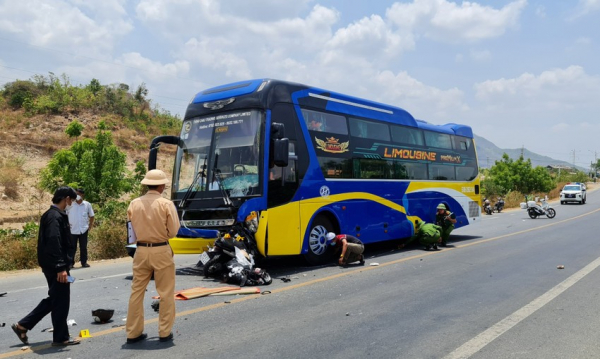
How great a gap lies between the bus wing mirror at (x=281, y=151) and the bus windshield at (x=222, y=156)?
428mm

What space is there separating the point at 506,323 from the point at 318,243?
4.79m

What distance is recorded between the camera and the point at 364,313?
251 inches

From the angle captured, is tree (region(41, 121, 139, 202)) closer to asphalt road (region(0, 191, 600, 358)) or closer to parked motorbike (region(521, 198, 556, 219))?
asphalt road (region(0, 191, 600, 358))

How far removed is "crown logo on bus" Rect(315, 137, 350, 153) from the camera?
1013cm

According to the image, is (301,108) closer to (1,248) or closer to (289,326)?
(289,326)

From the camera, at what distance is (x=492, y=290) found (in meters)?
7.76

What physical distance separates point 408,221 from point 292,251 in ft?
16.1

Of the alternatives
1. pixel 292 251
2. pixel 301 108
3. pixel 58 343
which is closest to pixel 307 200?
pixel 292 251

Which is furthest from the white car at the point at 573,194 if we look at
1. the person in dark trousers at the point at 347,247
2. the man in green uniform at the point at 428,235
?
the person in dark trousers at the point at 347,247

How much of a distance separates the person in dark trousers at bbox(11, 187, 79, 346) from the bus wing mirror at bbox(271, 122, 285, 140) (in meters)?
4.36

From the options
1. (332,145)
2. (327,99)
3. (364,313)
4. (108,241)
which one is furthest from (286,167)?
(108,241)

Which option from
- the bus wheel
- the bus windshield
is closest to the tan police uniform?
the bus windshield

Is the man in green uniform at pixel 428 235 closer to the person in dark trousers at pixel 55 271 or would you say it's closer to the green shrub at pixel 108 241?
the green shrub at pixel 108 241

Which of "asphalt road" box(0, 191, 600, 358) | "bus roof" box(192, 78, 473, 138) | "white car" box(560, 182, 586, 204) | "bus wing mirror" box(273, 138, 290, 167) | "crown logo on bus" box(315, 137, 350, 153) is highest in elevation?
"bus roof" box(192, 78, 473, 138)
